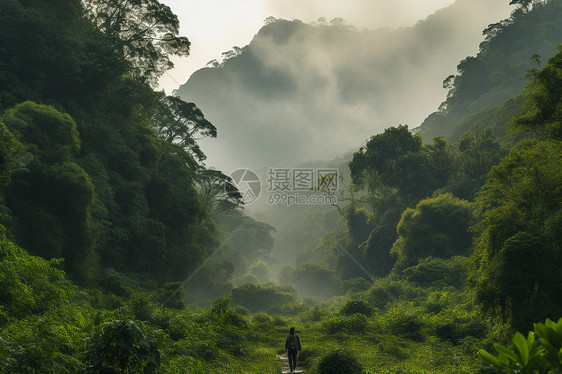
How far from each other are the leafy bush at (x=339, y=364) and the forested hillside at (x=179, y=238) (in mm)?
57

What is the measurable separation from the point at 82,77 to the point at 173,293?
43.4ft

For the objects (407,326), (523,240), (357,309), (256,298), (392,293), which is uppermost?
(523,240)

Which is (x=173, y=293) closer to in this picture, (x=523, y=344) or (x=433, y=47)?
(x=523, y=344)

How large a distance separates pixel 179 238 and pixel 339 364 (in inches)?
873

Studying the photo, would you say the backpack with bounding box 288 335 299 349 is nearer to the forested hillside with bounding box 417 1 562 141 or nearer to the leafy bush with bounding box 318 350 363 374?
the leafy bush with bounding box 318 350 363 374

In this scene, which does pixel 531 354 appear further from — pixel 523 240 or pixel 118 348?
pixel 523 240

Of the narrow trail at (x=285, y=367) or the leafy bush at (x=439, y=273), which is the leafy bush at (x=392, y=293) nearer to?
the leafy bush at (x=439, y=273)

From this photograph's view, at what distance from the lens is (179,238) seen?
29.2m

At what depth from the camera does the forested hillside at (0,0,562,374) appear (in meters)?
7.70

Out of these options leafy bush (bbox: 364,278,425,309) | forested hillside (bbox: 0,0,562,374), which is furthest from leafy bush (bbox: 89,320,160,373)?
leafy bush (bbox: 364,278,425,309)

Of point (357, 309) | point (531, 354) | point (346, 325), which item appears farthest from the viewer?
point (357, 309)

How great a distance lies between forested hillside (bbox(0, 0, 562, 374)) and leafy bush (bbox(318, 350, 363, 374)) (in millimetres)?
57

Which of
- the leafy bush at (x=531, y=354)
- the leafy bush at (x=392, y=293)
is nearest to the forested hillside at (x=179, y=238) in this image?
the leafy bush at (x=531, y=354)

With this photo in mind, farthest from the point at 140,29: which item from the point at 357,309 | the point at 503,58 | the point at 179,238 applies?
the point at 503,58
